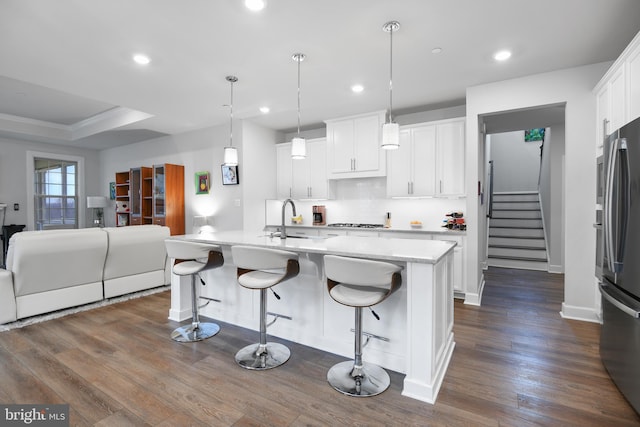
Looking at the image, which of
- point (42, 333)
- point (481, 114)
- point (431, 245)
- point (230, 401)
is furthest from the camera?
point (481, 114)

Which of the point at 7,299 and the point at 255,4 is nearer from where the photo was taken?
the point at 255,4

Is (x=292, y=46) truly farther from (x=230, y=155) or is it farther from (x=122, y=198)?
(x=122, y=198)

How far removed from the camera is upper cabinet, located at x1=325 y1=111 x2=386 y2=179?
4.75 m

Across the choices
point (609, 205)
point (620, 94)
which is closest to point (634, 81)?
point (620, 94)

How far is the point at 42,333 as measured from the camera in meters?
2.96

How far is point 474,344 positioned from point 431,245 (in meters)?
1.07

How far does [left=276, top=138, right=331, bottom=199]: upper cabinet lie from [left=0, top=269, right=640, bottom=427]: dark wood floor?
2892 millimetres

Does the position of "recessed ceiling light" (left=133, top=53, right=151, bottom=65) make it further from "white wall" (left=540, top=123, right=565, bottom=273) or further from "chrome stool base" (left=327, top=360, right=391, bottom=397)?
"white wall" (left=540, top=123, right=565, bottom=273)

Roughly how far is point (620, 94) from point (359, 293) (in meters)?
2.72

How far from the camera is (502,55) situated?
3.01m

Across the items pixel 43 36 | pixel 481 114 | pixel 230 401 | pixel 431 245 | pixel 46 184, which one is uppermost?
pixel 43 36

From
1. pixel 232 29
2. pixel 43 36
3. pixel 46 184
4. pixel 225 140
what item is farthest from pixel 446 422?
pixel 46 184

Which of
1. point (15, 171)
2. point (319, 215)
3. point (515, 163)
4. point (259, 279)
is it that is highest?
point (515, 163)

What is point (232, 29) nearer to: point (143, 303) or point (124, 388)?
point (124, 388)
